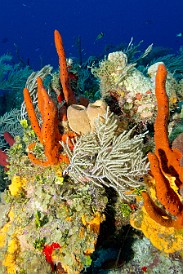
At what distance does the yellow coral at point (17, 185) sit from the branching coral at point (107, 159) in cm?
75

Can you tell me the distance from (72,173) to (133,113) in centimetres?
171

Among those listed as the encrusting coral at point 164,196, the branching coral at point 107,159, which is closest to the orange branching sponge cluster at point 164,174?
the encrusting coral at point 164,196

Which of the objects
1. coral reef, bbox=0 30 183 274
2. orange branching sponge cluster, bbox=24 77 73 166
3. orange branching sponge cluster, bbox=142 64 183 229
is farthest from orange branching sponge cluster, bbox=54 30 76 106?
orange branching sponge cluster, bbox=142 64 183 229

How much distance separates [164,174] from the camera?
339 cm

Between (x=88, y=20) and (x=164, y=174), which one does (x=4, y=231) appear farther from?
(x=88, y=20)

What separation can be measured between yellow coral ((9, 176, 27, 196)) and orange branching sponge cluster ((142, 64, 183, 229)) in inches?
68.9

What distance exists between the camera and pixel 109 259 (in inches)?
168

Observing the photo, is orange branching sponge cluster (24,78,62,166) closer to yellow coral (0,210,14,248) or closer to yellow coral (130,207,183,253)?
yellow coral (0,210,14,248)

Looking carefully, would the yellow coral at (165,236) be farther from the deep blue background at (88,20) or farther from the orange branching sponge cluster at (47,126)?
the deep blue background at (88,20)

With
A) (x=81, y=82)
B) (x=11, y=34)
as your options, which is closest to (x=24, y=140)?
(x=81, y=82)

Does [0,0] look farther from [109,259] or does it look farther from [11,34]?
[109,259]

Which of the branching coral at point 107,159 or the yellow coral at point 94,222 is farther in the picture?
the yellow coral at point 94,222

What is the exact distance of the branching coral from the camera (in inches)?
129

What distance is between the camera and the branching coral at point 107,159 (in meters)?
3.28
